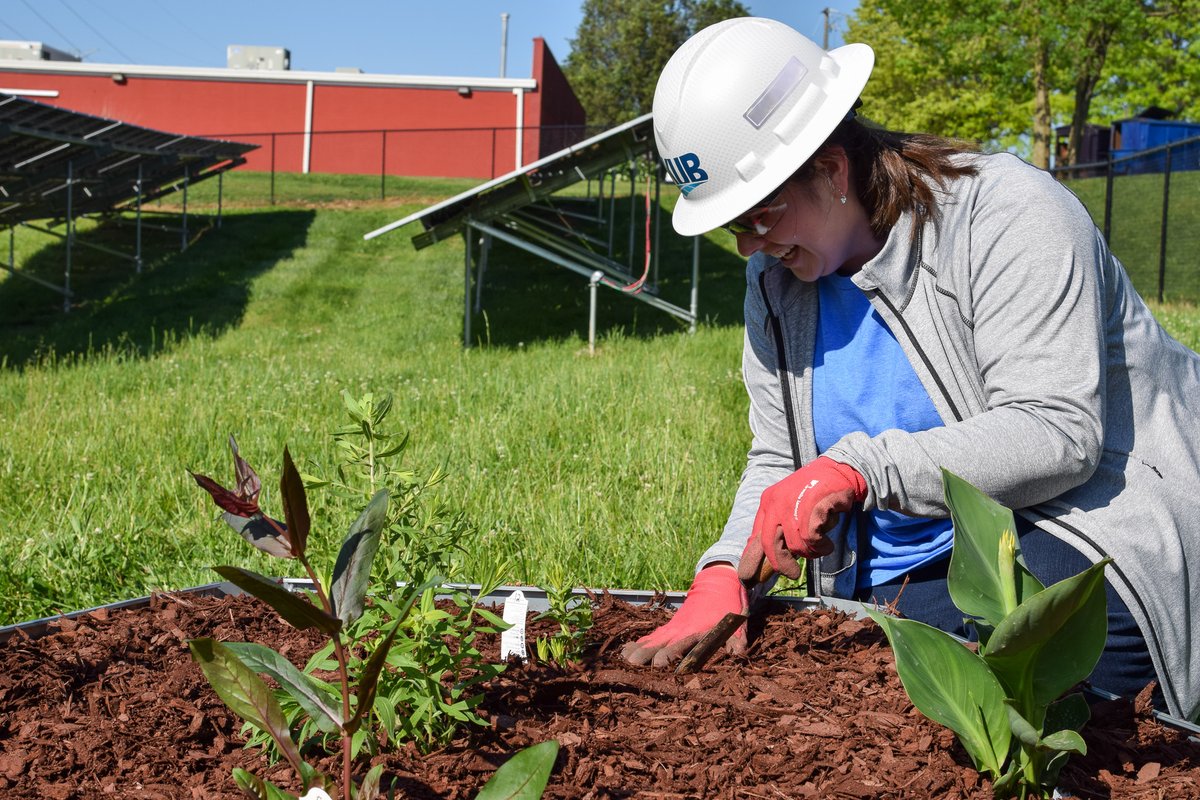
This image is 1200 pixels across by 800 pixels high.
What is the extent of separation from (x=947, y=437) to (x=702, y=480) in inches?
80.0

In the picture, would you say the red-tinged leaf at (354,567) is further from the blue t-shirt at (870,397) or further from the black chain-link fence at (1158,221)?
the black chain-link fence at (1158,221)

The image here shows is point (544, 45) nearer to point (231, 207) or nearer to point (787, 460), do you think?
point (231, 207)

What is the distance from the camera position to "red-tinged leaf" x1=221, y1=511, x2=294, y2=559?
3.45 feet

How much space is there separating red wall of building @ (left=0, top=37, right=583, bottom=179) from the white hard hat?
85.0 ft

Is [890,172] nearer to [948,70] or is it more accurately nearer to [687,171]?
[687,171]

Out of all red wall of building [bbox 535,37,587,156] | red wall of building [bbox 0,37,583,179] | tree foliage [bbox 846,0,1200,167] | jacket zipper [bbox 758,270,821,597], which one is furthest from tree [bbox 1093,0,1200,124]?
jacket zipper [bbox 758,270,821,597]

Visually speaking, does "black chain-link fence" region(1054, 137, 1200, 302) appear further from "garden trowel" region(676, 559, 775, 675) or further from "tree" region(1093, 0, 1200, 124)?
"garden trowel" region(676, 559, 775, 675)

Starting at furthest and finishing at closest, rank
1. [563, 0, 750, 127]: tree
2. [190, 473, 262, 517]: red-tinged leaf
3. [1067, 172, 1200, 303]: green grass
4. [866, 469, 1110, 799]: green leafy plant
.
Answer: [563, 0, 750, 127]: tree
[1067, 172, 1200, 303]: green grass
[866, 469, 1110, 799]: green leafy plant
[190, 473, 262, 517]: red-tinged leaf

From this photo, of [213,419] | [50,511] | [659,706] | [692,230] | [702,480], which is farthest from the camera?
[213,419]

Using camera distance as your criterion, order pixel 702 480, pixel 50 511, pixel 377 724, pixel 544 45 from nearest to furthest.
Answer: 1. pixel 377 724
2. pixel 50 511
3. pixel 702 480
4. pixel 544 45

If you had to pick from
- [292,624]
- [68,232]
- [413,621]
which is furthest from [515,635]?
[68,232]

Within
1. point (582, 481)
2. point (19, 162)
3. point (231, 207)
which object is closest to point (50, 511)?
point (582, 481)

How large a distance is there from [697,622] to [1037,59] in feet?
79.8

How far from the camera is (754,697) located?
1.67 m
